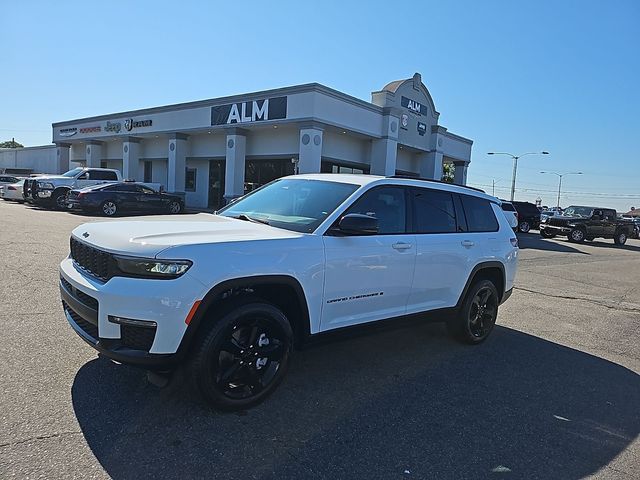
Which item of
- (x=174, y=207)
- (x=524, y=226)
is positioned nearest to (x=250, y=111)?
(x=174, y=207)

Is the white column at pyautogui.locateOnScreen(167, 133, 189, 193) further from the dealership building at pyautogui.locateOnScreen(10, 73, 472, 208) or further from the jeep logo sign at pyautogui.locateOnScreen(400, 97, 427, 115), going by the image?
the jeep logo sign at pyautogui.locateOnScreen(400, 97, 427, 115)

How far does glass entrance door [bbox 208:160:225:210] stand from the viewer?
2967 cm

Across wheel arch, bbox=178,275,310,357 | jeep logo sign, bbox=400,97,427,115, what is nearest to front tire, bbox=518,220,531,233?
jeep logo sign, bbox=400,97,427,115

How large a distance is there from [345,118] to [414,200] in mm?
19039

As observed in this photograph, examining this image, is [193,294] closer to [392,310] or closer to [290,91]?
[392,310]

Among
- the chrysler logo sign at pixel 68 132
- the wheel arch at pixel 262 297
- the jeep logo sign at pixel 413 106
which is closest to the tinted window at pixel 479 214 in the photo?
the wheel arch at pixel 262 297

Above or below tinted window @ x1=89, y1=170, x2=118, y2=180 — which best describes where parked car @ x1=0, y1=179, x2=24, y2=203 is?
below

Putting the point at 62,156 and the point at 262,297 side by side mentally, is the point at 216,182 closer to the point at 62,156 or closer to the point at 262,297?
the point at 62,156

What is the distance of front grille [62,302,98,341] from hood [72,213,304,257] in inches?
22.3

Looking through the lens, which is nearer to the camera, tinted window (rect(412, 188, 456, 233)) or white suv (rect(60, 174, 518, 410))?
white suv (rect(60, 174, 518, 410))

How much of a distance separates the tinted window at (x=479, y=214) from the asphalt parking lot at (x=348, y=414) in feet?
4.57

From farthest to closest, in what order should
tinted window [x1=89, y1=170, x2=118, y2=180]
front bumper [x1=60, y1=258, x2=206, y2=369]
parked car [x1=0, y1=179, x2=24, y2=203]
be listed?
1. parked car [x1=0, y1=179, x2=24, y2=203]
2. tinted window [x1=89, y1=170, x2=118, y2=180]
3. front bumper [x1=60, y1=258, x2=206, y2=369]

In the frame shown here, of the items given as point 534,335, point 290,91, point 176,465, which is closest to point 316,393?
point 176,465

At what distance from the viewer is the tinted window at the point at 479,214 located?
222 inches
